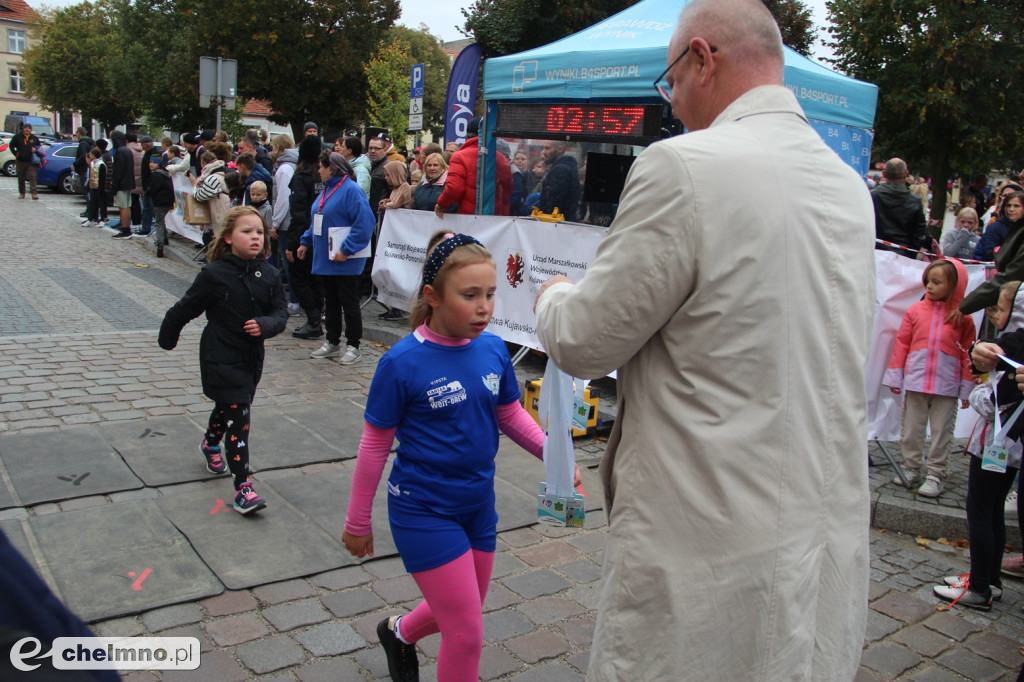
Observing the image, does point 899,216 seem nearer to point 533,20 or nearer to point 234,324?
point 234,324

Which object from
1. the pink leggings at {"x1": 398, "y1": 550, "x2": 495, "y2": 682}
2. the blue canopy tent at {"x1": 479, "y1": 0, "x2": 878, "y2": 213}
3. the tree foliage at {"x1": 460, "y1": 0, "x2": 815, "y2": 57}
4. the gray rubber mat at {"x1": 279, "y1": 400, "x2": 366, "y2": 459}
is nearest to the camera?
Result: the pink leggings at {"x1": 398, "y1": 550, "x2": 495, "y2": 682}

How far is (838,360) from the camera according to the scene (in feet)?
5.56

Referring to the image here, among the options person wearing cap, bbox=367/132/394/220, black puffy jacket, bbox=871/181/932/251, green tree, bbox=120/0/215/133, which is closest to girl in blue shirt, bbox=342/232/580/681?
black puffy jacket, bbox=871/181/932/251

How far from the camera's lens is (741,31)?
68.7 inches

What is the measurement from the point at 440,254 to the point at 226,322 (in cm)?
236

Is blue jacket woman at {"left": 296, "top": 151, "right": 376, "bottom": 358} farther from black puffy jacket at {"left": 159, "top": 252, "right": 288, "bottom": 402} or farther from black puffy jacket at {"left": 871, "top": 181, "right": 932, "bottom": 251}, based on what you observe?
black puffy jacket at {"left": 871, "top": 181, "right": 932, "bottom": 251}

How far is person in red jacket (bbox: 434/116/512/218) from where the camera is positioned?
877cm

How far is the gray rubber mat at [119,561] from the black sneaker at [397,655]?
106 centimetres

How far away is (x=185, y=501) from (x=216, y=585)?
1035 mm

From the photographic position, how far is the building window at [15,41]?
7475 cm

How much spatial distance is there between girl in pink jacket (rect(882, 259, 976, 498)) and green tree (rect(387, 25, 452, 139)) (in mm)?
55765

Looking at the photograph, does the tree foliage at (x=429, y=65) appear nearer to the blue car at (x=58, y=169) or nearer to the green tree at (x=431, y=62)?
the green tree at (x=431, y=62)

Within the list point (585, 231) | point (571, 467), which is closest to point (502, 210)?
point (585, 231)

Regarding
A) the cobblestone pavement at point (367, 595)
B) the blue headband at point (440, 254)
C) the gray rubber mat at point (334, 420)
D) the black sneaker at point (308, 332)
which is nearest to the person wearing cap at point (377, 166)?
the black sneaker at point (308, 332)
